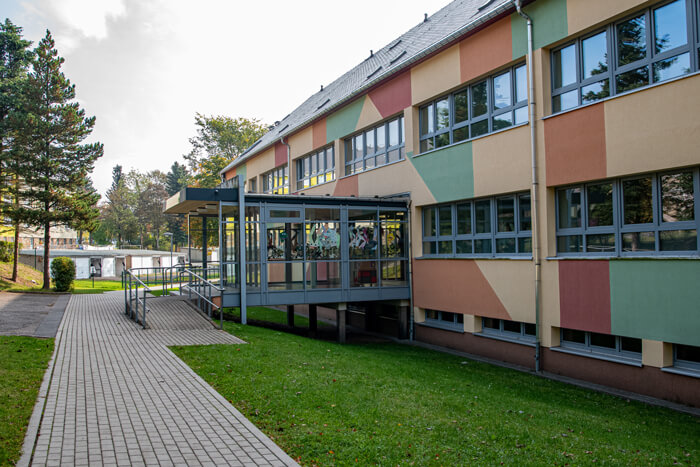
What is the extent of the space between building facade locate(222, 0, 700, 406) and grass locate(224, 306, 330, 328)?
575 centimetres

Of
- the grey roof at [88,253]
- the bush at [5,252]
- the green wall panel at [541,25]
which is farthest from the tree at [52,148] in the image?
the grey roof at [88,253]

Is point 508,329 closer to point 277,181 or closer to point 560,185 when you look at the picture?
point 560,185

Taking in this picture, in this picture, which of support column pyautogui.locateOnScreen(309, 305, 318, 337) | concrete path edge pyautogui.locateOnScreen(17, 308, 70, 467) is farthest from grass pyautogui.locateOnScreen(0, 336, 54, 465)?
support column pyautogui.locateOnScreen(309, 305, 318, 337)

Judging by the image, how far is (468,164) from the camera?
1361cm

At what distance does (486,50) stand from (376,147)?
234 inches

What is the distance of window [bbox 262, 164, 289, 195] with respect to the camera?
25.9 m

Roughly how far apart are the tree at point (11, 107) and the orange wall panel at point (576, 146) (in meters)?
22.7

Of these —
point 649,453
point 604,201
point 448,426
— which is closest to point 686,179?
point 604,201

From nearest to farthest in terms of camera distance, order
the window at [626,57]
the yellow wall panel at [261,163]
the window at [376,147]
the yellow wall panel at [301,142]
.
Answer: the window at [626,57] → the window at [376,147] → the yellow wall panel at [301,142] → the yellow wall panel at [261,163]

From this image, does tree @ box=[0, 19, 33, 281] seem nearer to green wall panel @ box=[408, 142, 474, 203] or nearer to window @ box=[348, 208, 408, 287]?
window @ box=[348, 208, 408, 287]

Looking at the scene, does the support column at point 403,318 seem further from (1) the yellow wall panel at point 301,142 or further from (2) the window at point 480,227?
(1) the yellow wall panel at point 301,142

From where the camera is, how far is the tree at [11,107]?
23.9m

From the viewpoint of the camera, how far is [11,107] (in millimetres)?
26109

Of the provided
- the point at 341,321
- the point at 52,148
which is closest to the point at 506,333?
the point at 341,321
